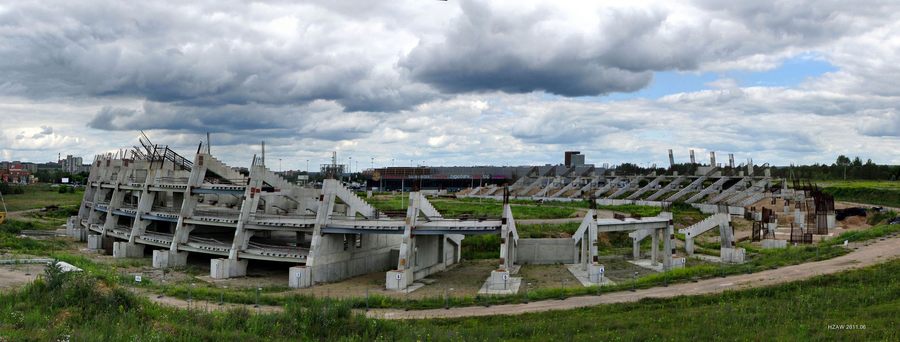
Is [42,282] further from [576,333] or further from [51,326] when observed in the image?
[576,333]

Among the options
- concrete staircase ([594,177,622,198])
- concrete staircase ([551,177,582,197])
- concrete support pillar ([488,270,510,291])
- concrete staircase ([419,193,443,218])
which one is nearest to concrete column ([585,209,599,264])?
concrete support pillar ([488,270,510,291])

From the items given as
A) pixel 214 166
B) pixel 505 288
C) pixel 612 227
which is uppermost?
pixel 214 166

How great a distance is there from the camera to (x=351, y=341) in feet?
73.3

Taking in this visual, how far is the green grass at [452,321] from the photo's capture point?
22.8 m

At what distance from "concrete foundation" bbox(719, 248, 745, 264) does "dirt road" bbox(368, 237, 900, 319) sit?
46.1 ft

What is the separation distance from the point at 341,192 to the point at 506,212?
→ 13.2 m

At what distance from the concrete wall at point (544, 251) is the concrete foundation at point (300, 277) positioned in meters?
20.8

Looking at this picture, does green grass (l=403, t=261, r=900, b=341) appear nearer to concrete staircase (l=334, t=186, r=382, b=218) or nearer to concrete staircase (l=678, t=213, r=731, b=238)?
A: concrete staircase (l=334, t=186, r=382, b=218)

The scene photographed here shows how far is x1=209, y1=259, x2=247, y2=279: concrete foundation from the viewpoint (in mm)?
50562

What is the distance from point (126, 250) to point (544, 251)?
131 ft

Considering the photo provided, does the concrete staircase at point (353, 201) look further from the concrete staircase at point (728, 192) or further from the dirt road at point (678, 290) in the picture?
the concrete staircase at point (728, 192)

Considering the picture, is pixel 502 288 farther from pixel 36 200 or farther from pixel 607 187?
pixel 36 200

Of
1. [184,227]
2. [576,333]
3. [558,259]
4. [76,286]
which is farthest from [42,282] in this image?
[558,259]

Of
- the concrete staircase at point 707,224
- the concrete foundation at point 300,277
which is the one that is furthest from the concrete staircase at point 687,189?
the concrete foundation at point 300,277
